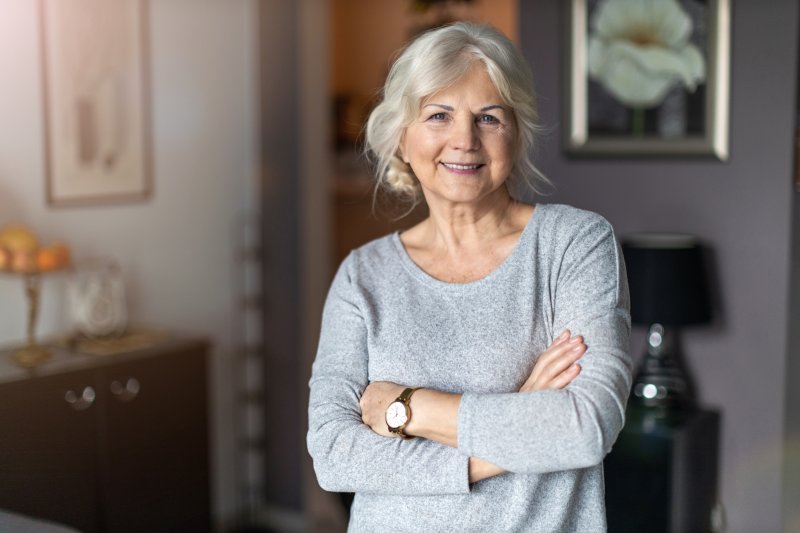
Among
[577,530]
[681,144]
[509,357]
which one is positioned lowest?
[577,530]

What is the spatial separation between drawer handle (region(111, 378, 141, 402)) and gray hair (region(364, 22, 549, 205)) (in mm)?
1623

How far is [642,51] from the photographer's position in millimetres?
3047

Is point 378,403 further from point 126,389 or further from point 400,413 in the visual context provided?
point 126,389

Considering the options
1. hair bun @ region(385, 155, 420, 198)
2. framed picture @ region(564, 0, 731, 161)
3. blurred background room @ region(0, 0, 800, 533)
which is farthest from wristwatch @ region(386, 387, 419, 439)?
framed picture @ region(564, 0, 731, 161)

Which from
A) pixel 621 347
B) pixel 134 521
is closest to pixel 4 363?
pixel 134 521

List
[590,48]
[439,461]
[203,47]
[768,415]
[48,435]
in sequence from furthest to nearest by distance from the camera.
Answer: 1. [203,47]
2. [590,48]
3. [768,415]
4. [48,435]
5. [439,461]

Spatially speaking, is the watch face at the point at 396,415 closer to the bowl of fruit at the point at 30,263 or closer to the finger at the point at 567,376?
the finger at the point at 567,376

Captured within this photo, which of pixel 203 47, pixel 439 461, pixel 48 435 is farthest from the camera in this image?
pixel 203 47

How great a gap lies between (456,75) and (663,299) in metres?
1.54

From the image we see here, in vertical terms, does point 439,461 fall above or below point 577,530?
above

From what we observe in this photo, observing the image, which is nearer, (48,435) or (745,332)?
(48,435)

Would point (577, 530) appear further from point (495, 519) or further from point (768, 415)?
point (768, 415)

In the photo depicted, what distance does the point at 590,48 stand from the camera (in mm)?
3125

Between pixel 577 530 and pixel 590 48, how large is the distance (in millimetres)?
1979
